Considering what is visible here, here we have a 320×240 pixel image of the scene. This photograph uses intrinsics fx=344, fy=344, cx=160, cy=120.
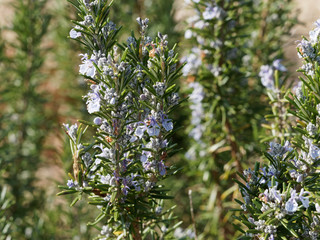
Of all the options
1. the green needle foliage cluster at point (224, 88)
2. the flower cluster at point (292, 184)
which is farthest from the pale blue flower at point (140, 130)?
the green needle foliage cluster at point (224, 88)

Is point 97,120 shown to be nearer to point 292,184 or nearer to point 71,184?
point 71,184

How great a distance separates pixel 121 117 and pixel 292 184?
51cm

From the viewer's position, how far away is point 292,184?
954mm

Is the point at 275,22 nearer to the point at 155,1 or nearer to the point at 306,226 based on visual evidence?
the point at 155,1

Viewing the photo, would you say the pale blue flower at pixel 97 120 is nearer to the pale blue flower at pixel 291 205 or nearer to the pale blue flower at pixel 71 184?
the pale blue flower at pixel 71 184

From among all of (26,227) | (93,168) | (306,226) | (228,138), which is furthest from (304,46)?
(26,227)

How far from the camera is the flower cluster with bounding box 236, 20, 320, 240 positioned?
0.85 m

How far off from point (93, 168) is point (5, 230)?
2.21 feet

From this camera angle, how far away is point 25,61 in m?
2.29

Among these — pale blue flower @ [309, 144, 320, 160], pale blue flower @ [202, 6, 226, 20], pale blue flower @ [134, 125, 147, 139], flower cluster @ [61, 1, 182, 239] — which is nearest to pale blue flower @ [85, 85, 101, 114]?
flower cluster @ [61, 1, 182, 239]

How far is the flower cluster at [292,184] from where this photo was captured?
2.79 ft

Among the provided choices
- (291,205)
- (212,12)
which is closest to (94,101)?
(291,205)

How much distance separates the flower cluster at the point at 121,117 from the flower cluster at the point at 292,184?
0.25 metres

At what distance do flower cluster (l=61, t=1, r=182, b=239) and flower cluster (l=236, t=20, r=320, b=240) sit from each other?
9.8 inches
